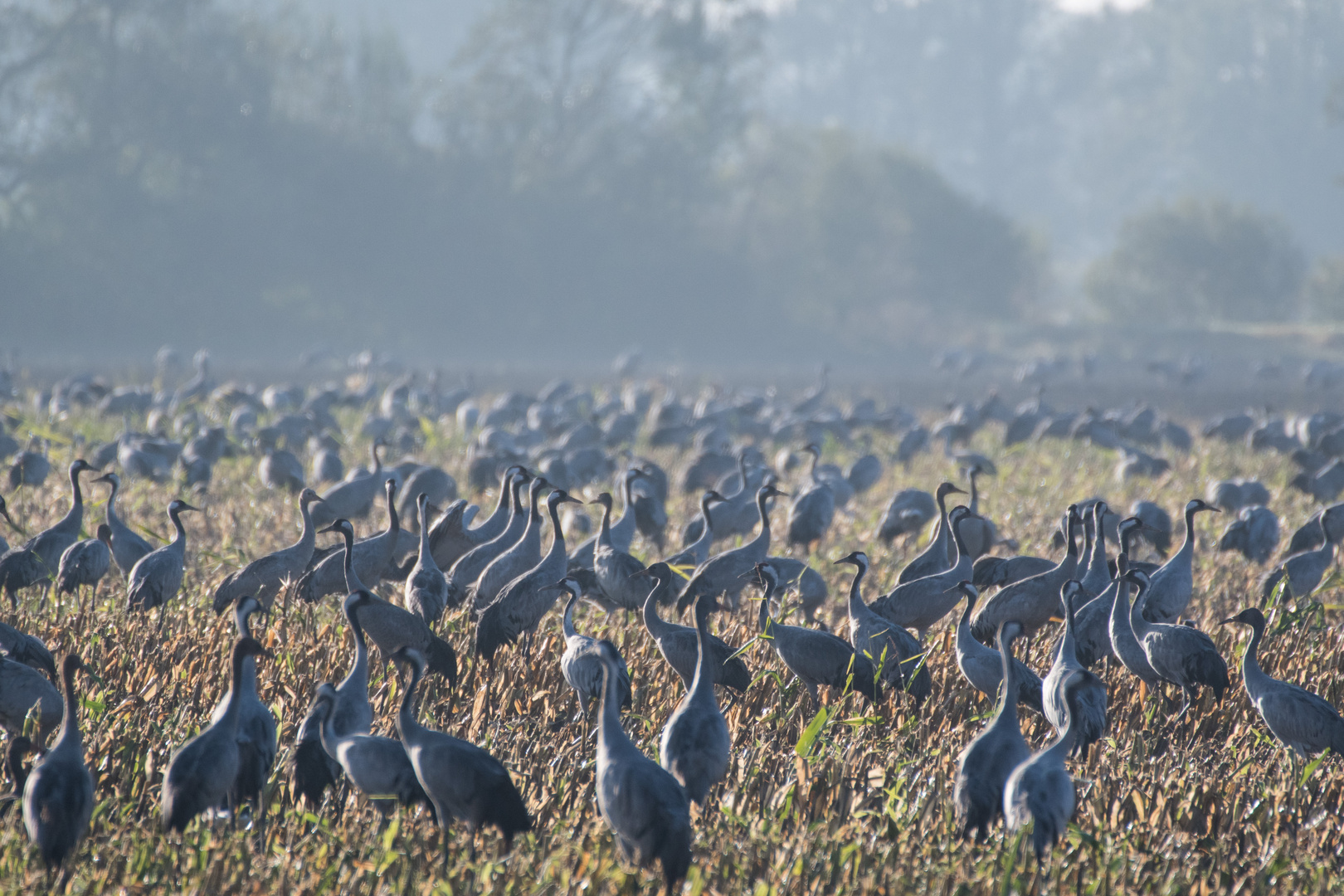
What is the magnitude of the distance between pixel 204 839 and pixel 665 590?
175 inches

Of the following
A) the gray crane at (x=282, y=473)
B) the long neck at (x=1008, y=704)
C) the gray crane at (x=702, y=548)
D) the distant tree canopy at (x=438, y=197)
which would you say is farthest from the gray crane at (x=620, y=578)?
the distant tree canopy at (x=438, y=197)

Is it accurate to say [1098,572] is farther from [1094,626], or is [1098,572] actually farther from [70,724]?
[70,724]

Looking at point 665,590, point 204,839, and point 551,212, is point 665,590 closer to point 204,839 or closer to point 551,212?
point 204,839

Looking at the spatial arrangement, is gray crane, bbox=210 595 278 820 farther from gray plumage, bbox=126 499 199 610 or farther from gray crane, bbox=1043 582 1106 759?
gray crane, bbox=1043 582 1106 759

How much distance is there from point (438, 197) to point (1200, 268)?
96.0 ft

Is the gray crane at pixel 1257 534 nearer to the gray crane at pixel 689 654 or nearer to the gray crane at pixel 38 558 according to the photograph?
the gray crane at pixel 689 654

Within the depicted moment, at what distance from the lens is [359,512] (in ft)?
37.4

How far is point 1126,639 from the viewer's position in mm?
6816

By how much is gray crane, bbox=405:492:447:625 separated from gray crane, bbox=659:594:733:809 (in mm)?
2753

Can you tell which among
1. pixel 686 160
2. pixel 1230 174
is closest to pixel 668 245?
pixel 686 160

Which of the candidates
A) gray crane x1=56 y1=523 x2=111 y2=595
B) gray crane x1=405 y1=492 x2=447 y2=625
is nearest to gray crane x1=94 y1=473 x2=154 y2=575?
gray crane x1=56 y1=523 x2=111 y2=595

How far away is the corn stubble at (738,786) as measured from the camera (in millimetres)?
4277

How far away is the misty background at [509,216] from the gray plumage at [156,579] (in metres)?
31.1

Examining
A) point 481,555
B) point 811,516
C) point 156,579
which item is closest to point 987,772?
point 481,555
